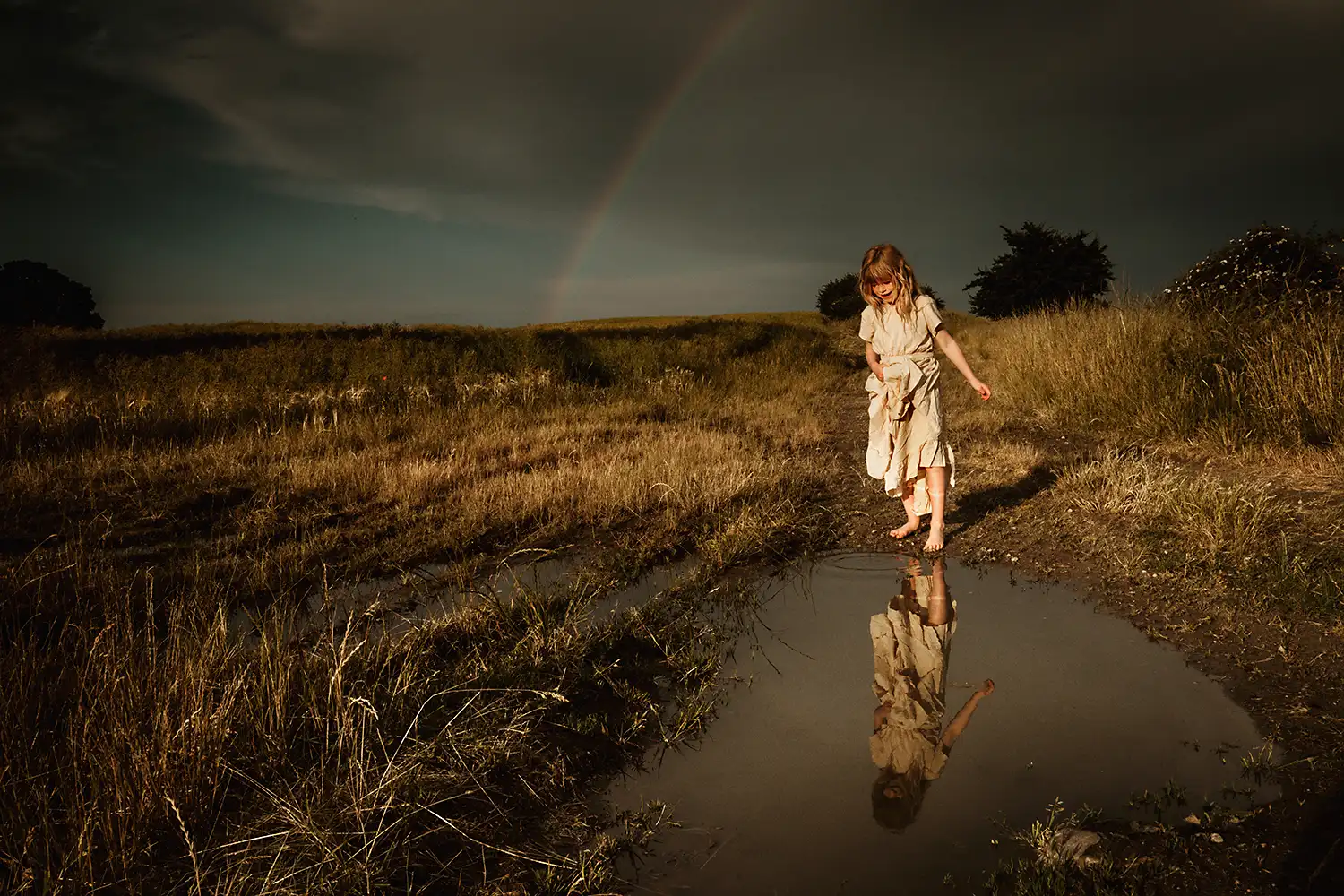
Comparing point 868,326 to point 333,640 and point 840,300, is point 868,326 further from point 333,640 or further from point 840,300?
point 840,300

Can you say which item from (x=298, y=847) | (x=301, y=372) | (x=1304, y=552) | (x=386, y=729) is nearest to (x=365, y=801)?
(x=298, y=847)

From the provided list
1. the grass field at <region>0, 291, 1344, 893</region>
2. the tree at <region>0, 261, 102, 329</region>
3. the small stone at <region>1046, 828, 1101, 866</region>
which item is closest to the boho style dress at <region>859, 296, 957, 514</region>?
the grass field at <region>0, 291, 1344, 893</region>

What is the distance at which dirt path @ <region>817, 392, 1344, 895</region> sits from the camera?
6.39 feet

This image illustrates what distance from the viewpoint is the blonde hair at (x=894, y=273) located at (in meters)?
4.60

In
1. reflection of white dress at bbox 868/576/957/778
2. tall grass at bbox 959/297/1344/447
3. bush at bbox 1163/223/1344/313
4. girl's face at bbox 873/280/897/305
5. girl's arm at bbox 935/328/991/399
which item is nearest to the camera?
reflection of white dress at bbox 868/576/957/778

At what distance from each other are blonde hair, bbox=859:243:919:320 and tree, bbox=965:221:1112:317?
86.9ft

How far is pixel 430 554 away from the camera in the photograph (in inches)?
194

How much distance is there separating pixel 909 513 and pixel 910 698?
7.95ft

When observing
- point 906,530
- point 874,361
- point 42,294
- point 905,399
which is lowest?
point 906,530

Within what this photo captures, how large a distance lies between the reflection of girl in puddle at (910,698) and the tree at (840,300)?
136 feet

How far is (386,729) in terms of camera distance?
2572 millimetres

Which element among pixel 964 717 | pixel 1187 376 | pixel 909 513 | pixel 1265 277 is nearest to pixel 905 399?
pixel 909 513

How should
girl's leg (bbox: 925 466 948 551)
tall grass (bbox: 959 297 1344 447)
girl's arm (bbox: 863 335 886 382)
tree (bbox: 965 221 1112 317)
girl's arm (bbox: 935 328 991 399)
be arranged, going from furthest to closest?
tree (bbox: 965 221 1112 317), tall grass (bbox: 959 297 1344 447), girl's arm (bbox: 863 335 886 382), girl's leg (bbox: 925 466 948 551), girl's arm (bbox: 935 328 991 399)

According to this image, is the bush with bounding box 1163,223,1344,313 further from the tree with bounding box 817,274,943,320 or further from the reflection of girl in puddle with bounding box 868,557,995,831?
the tree with bounding box 817,274,943,320
